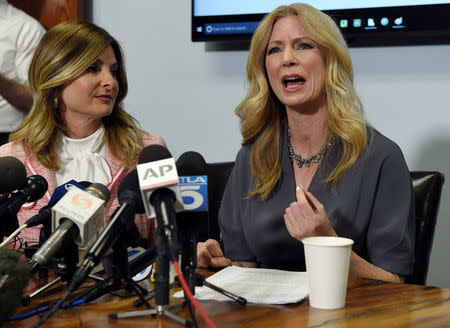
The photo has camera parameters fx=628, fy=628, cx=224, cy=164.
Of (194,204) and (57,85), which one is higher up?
(57,85)

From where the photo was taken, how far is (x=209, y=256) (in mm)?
1578

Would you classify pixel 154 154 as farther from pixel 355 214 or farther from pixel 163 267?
pixel 355 214

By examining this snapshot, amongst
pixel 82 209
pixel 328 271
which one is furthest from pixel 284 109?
pixel 82 209

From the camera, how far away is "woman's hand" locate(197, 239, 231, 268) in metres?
1.57

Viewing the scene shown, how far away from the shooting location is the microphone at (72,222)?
42.8 inches

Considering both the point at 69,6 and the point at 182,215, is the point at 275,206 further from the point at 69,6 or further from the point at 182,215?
the point at 69,6

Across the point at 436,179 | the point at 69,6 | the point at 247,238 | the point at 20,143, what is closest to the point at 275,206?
the point at 247,238

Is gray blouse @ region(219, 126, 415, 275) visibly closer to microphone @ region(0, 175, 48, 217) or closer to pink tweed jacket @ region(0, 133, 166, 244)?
pink tweed jacket @ region(0, 133, 166, 244)

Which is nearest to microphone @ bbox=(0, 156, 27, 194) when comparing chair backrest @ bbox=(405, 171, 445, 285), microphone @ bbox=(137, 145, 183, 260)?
microphone @ bbox=(137, 145, 183, 260)

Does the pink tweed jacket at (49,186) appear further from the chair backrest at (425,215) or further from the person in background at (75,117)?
the chair backrest at (425,215)

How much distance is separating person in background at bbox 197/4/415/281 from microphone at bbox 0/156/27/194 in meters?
0.52

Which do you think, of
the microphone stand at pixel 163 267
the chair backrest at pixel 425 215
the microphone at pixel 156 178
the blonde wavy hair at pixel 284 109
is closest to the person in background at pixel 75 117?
the blonde wavy hair at pixel 284 109

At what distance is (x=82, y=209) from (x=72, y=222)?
0.03 meters

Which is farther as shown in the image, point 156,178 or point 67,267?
point 67,267
